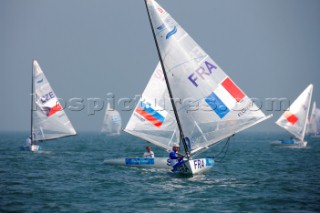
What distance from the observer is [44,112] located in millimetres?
41844

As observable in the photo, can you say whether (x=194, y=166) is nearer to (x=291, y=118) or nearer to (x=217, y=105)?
(x=217, y=105)

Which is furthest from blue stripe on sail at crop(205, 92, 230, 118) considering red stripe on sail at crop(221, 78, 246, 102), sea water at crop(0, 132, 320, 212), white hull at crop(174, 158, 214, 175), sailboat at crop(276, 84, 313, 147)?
sailboat at crop(276, 84, 313, 147)

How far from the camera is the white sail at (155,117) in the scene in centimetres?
2922

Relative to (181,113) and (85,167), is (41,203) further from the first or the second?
(85,167)

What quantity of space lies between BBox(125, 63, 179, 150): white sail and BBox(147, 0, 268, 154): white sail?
265 inches

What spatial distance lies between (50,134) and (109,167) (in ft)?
46.7

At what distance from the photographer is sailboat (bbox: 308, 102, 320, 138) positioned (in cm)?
10175

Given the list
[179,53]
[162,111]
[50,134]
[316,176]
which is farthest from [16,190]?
[50,134]

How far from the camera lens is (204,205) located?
56.4ft

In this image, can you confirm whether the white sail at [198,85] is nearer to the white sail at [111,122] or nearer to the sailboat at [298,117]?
the sailboat at [298,117]

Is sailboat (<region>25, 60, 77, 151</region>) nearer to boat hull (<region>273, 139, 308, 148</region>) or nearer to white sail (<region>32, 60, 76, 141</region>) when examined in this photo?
white sail (<region>32, 60, 76, 141</region>)

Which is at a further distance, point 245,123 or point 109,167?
point 109,167

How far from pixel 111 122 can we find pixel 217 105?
107 meters

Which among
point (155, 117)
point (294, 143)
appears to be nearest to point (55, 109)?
point (155, 117)
